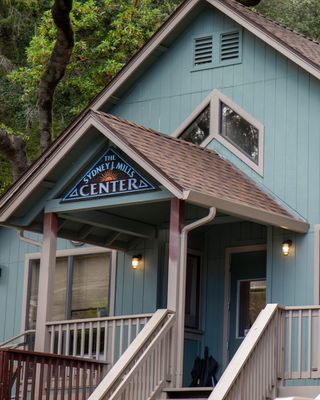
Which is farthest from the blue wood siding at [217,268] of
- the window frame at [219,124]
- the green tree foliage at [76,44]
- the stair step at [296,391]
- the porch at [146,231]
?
the green tree foliage at [76,44]

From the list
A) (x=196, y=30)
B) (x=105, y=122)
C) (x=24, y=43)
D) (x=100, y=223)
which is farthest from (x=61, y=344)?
(x=24, y=43)

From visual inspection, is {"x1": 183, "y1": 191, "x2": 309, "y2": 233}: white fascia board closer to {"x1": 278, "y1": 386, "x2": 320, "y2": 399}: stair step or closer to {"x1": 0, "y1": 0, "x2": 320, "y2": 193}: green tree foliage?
{"x1": 278, "y1": 386, "x2": 320, "y2": 399}: stair step

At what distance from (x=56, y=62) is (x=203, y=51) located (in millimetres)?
5116

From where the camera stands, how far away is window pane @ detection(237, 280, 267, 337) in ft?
58.0

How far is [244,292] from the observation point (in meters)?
17.9

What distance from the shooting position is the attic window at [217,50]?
59.9ft

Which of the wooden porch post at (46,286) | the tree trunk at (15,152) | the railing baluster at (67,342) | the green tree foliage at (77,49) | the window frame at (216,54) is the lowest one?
the railing baluster at (67,342)

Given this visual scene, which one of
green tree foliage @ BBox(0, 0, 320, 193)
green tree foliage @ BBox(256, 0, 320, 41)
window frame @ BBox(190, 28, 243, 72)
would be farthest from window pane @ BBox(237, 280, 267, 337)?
green tree foliage @ BBox(256, 0, 320, 41)

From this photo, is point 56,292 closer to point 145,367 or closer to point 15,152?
point 15,152

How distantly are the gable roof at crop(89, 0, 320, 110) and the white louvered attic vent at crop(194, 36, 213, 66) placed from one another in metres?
0.45

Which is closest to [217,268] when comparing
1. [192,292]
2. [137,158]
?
[192,292]

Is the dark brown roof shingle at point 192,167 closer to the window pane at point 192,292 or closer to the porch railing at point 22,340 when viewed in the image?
the window pane at point 192,292

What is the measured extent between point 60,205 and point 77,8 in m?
13.0

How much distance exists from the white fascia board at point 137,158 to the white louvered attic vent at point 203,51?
134 inches
